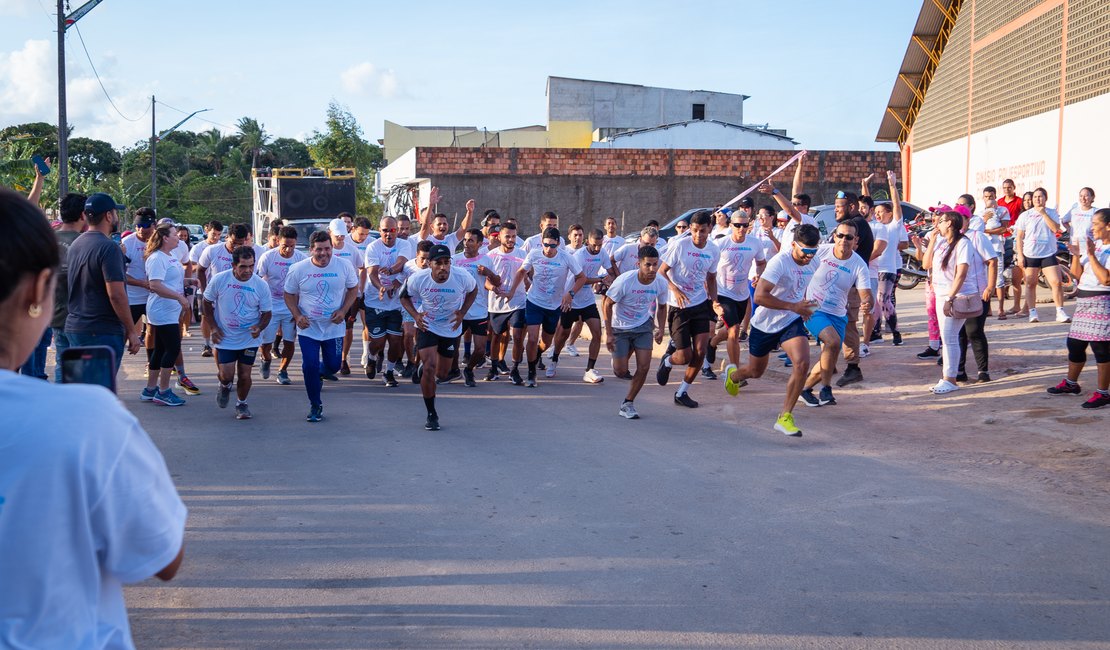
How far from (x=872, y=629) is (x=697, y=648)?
0.85 meters

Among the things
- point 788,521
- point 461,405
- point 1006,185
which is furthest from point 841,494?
point 1006,185

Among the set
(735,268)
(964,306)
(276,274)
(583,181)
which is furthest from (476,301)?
(583,181)

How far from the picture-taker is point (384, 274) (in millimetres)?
12641

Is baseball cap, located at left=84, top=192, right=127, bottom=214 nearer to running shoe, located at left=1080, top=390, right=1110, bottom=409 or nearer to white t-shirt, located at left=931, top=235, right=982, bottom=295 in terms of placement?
white t-shirt, located at left=931, top=235, right=982, bottom=295

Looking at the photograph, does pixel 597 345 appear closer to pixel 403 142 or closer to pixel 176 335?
pixel 176 335

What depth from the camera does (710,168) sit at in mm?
32656

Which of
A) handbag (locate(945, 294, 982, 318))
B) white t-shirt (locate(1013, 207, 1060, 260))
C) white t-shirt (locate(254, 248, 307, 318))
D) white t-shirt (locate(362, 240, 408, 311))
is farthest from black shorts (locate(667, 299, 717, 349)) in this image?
white t-shirt (locate(1013, 207, 1060, 260))

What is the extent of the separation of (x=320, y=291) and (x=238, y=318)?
0.86m

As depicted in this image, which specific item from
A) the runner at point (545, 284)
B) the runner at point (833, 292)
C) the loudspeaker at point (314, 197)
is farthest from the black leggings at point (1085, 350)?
the loudspeaker at point (314, 197)

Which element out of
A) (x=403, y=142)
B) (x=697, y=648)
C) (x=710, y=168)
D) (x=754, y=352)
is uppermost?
(x=403, y=142)

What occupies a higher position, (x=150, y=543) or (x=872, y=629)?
(x=150, y=543)

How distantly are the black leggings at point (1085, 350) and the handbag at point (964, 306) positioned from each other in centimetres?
117

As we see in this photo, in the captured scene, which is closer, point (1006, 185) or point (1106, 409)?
point (1106, 409)

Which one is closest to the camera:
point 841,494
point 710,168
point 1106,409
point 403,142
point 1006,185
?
point 841,494
